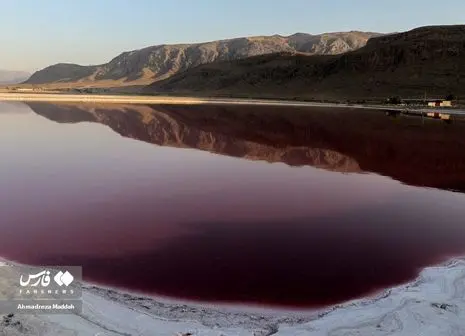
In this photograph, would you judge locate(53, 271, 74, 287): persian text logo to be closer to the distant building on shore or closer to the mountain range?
the distant building on shore

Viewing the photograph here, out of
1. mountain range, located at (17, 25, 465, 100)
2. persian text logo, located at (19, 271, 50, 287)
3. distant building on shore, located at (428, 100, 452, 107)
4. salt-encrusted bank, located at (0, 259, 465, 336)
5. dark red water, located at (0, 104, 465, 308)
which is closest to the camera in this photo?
salt-encrusted bank, located at (0, 259, 465, 336)

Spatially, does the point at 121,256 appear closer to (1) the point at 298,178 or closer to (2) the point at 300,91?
(1) the point at 298,178

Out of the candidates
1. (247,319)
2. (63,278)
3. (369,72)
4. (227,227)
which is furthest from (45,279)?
(369,72)

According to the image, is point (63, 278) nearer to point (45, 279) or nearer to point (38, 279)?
point (45, 279)

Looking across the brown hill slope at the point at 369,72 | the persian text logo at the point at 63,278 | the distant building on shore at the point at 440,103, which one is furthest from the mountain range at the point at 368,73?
the persian text logo at the point at 63,278

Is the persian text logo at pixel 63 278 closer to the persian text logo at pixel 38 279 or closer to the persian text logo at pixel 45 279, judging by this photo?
the persian text logo at pixel 45 279

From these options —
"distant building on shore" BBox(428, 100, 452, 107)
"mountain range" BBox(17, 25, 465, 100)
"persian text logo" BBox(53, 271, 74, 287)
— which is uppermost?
"mountain range" BBox(17, 25, 465, 100)

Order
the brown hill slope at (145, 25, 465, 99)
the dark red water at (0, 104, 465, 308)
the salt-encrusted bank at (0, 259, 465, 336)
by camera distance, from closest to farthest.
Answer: the salt-encrusted bank at (0, 259, 465, 336) < the dark red water at (0, 104, 465, 308) < the brown hill slope at (145, 25, 465, 99)

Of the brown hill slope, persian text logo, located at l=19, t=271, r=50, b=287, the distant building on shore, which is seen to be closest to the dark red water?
persian text logo, located at l=19, t=271, r=50, b=287

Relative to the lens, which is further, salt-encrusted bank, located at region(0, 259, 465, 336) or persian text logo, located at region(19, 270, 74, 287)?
persian text logo, located at region(19, 270, 74, 287)
